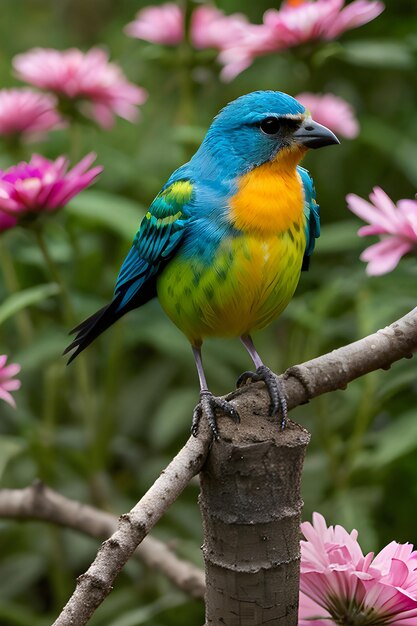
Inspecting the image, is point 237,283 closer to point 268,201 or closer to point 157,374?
point 268,201

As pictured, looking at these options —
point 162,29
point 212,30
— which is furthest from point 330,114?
point 162,29

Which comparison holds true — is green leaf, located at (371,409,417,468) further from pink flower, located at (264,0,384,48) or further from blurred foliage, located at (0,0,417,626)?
pink flower, located at (264,0,384,48)

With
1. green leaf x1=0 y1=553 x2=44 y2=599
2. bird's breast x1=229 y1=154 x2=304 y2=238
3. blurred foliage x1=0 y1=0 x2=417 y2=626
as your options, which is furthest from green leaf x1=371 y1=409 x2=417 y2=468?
green leaf x1=0 y1=553 x2=44 y2=599

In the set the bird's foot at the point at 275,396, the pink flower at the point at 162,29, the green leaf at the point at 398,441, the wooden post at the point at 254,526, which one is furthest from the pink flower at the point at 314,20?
the wooden post at the point at 254,526

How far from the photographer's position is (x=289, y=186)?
3.98 feet

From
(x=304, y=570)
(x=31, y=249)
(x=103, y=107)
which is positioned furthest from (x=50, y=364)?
(x=304, y=570)

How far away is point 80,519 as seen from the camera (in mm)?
1474

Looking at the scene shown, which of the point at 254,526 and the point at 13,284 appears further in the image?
the point at 13,284

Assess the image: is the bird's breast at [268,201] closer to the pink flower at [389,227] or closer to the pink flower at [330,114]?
the pink flower at [389,227]

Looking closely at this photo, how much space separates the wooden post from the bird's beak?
1.37 ft

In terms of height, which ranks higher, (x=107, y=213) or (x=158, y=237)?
(x=107, y=213)

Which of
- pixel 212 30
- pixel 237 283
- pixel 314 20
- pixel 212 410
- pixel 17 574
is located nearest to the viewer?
pixel 212 410

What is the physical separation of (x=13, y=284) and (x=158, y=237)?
588mm

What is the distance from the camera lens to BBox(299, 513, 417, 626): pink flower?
85 cm
